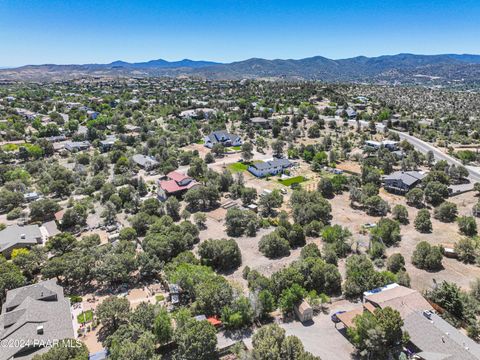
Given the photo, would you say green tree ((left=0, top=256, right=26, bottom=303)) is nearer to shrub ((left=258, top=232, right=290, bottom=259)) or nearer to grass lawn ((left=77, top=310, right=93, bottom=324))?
grass lawn ((left=77, top=310, right=93, bottom=324))

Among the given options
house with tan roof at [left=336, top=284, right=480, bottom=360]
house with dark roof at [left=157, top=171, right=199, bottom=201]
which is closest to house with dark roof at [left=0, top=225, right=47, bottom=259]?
house with dark roof at [left=157, top=171, right=199, bottom=201]

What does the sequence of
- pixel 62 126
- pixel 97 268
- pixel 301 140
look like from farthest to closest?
pixel 62 126
pixel 301 140
pixel 97 268

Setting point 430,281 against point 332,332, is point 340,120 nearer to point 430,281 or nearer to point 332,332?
point 430,281

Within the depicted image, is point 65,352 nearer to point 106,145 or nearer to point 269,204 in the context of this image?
point 269,204

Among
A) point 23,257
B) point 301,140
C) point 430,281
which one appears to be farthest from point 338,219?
point 301,140

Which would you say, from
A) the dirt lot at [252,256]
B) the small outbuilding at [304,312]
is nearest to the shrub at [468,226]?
the dirt lot at [252,256]

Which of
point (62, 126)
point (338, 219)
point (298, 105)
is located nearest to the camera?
point (338, 219)

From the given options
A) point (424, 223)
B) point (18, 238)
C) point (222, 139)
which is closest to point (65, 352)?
point (18, 238)

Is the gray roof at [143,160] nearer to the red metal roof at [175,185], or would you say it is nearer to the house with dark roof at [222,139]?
the red metal roof at [175,185]
